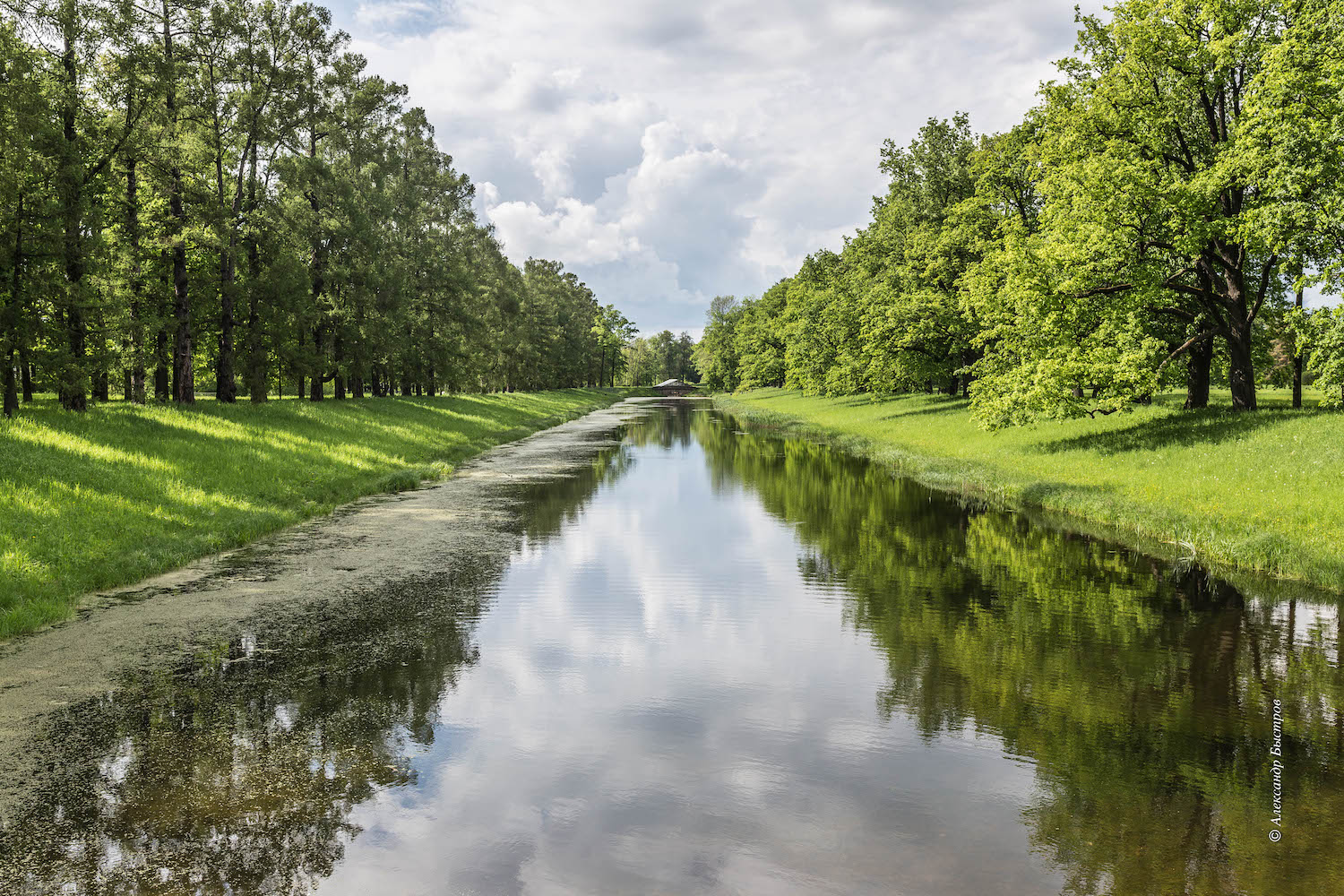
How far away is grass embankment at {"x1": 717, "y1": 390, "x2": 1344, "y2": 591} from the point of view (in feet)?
51.1

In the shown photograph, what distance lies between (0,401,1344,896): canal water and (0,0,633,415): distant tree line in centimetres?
1772

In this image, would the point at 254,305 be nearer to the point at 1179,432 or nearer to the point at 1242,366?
the point at 1179,432

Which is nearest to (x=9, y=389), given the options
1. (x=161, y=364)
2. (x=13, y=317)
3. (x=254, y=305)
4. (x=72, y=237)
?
(x=13, y=317)

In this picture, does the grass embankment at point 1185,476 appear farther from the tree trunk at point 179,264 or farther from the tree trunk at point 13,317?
the tree trunk at point 179,264

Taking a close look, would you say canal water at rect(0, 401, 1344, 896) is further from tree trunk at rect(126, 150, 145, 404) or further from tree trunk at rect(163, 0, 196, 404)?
tree trunk at rect(163, 0, 196, 404)

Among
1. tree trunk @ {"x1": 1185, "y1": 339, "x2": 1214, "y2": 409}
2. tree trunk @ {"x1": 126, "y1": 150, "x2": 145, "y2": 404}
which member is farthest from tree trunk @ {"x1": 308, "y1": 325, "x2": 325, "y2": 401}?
tree trunk @ {"x1": 1185, "y1": 339, "x2": 1214, "y2": 409}

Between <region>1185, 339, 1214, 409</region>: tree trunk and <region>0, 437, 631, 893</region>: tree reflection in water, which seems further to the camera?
<region>1185, 339, 1214, 409</region>: tree trunk

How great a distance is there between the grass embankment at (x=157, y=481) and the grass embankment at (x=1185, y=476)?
20.6 meters

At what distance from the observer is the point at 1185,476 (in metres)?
20.8

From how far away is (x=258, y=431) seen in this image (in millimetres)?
28312

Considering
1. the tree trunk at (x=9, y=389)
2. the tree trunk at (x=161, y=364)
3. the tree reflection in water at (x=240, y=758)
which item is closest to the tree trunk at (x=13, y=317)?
the tree trunk at (x=9, y=389)

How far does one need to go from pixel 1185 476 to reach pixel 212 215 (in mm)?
35362

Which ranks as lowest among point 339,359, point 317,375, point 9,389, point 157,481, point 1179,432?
point 157,481

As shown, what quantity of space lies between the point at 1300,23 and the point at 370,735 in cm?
3131
